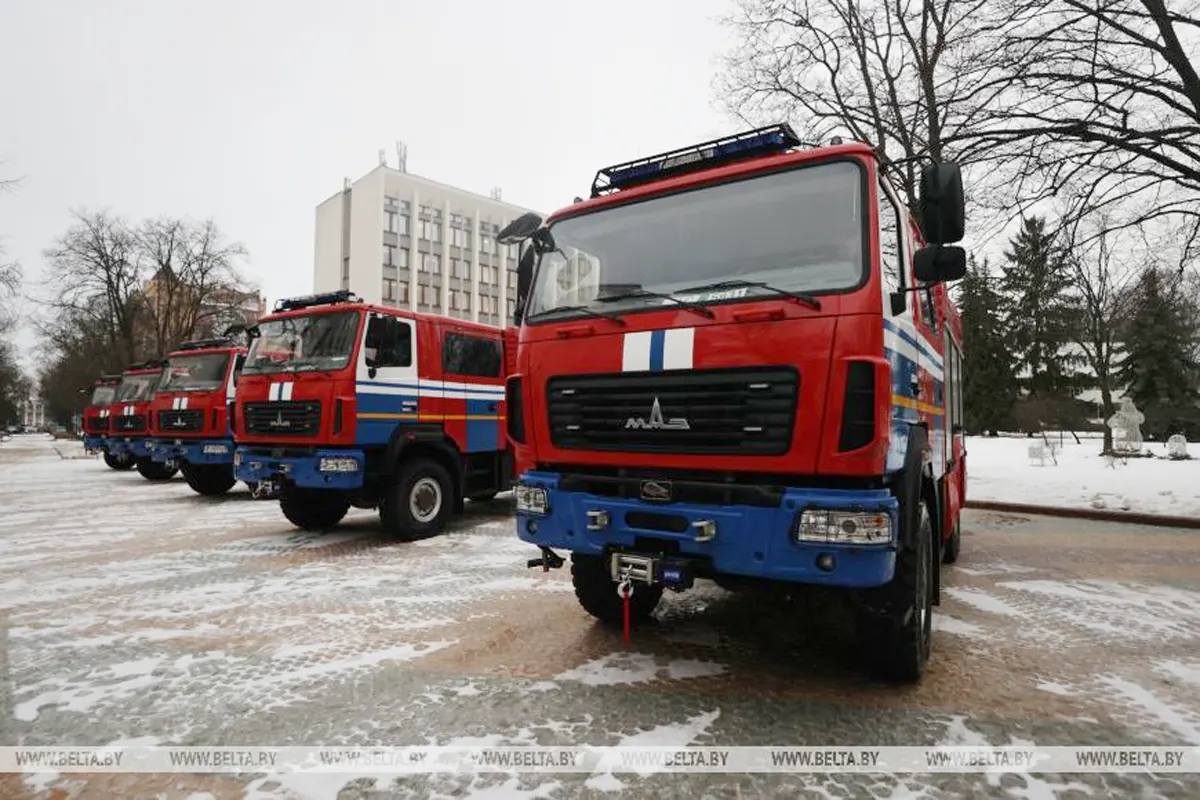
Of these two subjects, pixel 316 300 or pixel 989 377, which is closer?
pixel 316 300

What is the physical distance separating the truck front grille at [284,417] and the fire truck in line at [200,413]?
172 inches

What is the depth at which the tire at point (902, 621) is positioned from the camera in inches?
128

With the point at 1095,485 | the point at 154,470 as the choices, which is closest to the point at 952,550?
the point at 1095,485

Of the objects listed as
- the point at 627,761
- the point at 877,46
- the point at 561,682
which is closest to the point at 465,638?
the point at 561,682

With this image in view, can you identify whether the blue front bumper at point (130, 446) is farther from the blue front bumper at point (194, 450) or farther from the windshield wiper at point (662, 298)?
the windshield wiper at point (662, 298)

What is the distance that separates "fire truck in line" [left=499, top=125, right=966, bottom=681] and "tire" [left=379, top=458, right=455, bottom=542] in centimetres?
397

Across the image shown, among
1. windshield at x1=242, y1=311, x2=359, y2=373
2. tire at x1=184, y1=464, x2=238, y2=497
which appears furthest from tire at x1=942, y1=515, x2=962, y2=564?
tire at x1=184, y1=464, x2=238, y2=497

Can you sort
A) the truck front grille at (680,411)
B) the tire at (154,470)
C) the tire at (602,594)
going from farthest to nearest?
the tire at (154,470) < the tire at (602,594) < the truck front grille at (680,411)

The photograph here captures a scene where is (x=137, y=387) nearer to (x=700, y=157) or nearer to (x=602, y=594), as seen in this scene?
(x=602, y=594)

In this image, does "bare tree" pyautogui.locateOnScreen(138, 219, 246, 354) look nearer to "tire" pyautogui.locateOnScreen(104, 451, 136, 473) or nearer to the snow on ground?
"tire" pyautogui.locateOnScreen(104, 451, 136, 473)

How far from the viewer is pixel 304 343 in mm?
7656

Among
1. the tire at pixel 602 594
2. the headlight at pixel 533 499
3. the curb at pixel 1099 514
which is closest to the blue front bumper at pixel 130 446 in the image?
the tire at pixel 602 594

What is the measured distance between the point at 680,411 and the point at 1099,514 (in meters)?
9.85

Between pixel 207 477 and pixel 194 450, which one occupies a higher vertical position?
pixel 194 450
